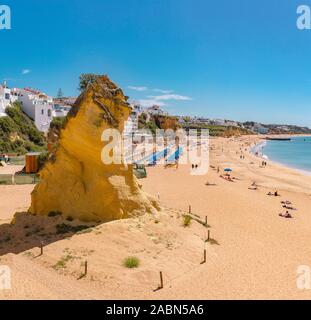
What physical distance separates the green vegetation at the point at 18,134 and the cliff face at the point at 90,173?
3051 cm

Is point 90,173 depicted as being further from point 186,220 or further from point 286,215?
point 286,215

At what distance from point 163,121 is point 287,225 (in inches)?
3364

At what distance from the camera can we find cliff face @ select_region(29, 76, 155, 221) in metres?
12.0

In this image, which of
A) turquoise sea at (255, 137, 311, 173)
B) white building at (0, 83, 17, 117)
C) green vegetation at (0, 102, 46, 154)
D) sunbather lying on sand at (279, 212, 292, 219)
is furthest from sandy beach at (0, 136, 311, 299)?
turquoise sea at (255, 137, 311, 173)

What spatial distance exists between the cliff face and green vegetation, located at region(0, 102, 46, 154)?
30507 mm

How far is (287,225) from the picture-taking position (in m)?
17.0

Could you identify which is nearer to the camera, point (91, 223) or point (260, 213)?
point (91, 223)

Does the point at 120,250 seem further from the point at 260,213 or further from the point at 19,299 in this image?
the point at 260,213

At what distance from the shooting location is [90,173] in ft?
41.7

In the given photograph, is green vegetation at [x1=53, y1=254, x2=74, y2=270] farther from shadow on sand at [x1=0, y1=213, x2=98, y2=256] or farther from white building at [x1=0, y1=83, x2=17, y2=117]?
white building at [x1=0, y1=83, x2=17, y2=117]

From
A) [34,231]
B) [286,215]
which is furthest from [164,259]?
[286,215]
